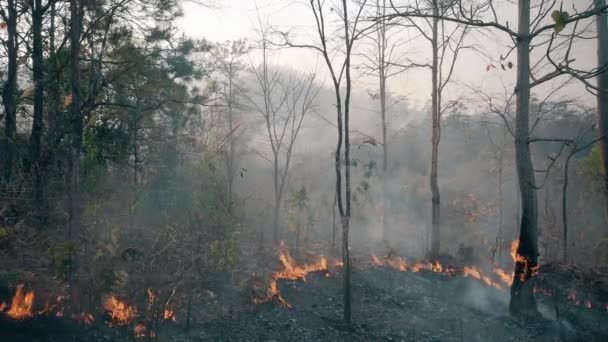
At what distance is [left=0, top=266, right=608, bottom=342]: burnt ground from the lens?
22.9 feet

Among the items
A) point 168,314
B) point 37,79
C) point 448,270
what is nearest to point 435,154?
point 448,270

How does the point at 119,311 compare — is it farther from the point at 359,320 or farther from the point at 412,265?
the point at 412,265

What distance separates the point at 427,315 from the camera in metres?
9.41

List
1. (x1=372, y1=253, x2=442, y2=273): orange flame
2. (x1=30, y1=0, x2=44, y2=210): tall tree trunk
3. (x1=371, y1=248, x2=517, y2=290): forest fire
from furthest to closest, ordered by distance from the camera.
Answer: (x1=372, y1=253, x2=442, y2=273): orange flame, (x1=371, y1=248, x2=517, y2=290): forest fire, (x1=30, y1=0, x2=44, y2=210): tall tree trunk

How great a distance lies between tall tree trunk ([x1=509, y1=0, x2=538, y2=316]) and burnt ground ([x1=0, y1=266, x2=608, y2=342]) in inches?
17.4

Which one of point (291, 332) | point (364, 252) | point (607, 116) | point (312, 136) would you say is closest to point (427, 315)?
point (291, 332)

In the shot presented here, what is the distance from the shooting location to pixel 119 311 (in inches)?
285

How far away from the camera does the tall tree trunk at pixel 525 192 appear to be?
8.80 meters

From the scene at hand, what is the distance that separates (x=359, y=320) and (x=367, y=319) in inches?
8.3

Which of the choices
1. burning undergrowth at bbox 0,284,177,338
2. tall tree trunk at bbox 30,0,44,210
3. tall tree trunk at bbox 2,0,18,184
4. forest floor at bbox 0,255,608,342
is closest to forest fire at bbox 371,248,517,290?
forest floor at bbox 0,255,608,342

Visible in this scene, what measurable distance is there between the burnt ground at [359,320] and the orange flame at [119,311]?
0.18 m

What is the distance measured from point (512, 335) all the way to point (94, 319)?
7.62 meters

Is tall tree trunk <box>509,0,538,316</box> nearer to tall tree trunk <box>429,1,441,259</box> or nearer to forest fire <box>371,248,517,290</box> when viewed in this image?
forest fire <box>371,248,517,290</box>

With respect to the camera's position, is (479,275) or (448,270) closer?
(479,275)
